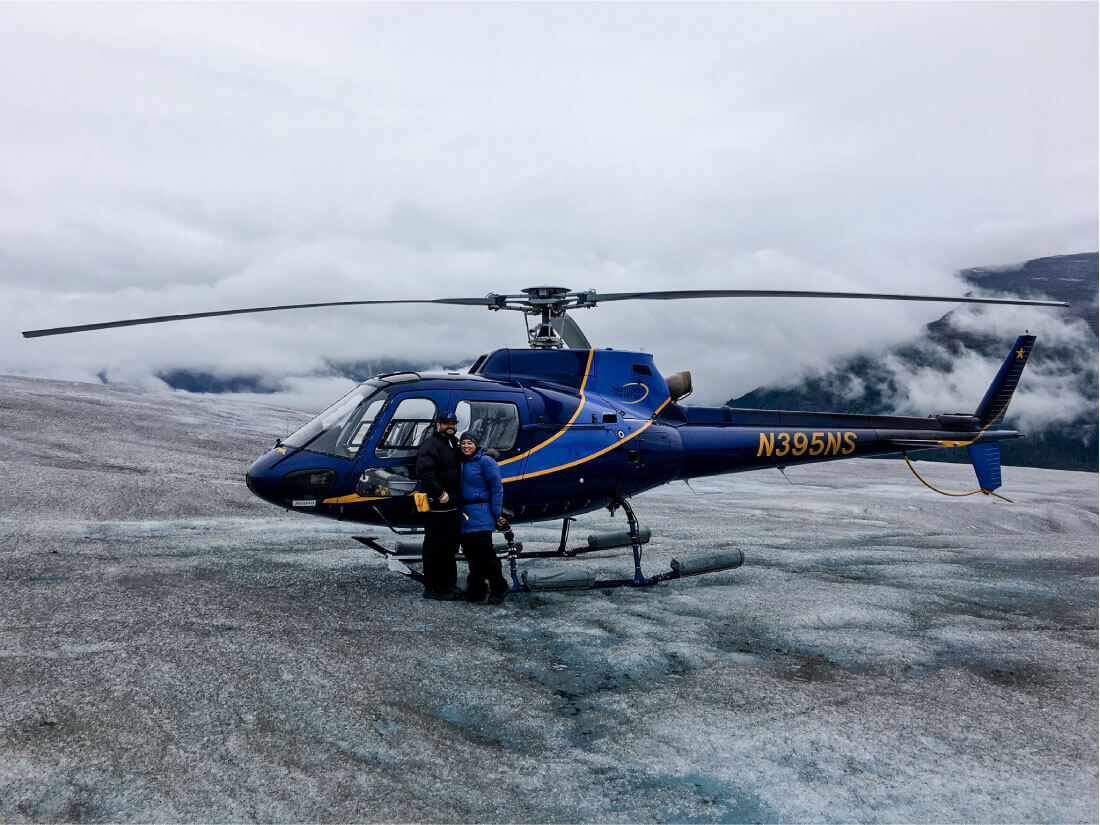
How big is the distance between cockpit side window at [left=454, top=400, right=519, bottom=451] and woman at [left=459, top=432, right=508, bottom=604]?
56cm

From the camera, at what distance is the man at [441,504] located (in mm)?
8266

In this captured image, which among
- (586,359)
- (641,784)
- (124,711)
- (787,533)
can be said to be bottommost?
(787,533)

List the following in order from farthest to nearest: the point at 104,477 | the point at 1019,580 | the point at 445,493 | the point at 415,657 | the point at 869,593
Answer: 1. the point at 104,477
2. the point at 1019,580
3. the point at 869,593
4. the point at 445,493
5. the point at 415,657

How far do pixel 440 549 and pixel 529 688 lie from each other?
9.11 feet

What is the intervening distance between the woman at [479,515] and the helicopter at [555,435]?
A: 1.52ft

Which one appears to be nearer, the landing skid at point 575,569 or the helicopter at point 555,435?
the helicopter at point 555,435

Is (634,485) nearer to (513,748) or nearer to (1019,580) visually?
(513,748)

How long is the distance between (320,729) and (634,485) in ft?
19.6

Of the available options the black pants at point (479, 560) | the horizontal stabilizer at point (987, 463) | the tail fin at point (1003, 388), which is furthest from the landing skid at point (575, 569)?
the tail fin at point (1003, 388)

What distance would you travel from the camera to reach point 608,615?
27.7ft

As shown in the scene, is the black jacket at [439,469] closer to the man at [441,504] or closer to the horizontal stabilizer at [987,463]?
the man at [441,504]

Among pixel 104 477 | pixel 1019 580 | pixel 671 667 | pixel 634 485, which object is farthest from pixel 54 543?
pixel 1019 580

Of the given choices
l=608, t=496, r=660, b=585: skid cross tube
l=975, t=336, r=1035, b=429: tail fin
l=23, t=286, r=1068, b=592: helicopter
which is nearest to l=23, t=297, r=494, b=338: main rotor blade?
l=23, t=286, r=1068, b=592: helicopter

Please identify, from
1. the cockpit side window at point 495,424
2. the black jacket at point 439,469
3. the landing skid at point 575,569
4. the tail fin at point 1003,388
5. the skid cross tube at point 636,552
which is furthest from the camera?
the tail fin at point 1003,388
